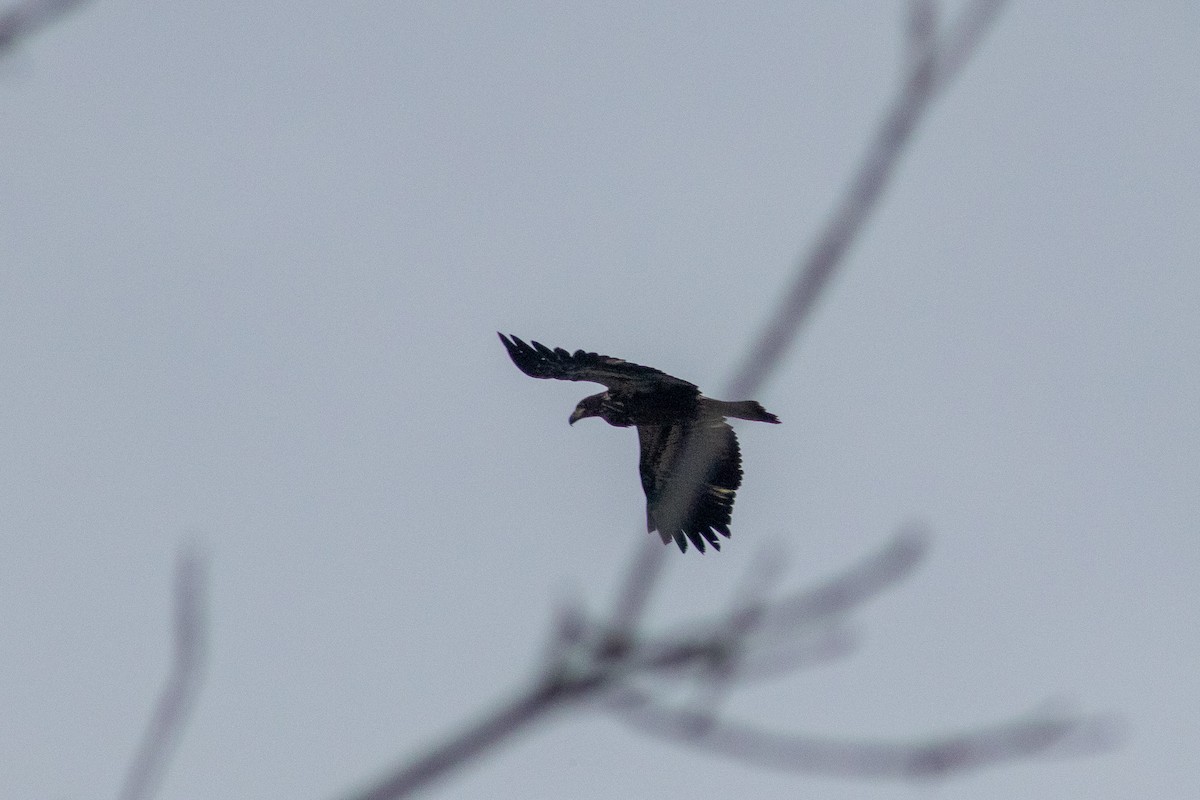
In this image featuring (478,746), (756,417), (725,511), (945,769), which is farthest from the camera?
(725,511)

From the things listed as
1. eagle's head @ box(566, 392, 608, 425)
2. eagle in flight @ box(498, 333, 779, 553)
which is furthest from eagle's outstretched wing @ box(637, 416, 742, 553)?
eagle's head @ box(566, 392, 608, 425)

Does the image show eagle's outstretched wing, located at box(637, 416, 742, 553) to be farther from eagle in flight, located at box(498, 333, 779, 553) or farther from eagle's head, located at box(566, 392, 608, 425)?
eagle's head, located at box(566, 392, 608, 425)

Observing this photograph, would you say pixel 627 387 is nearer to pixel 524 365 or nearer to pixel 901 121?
pixel 524 365

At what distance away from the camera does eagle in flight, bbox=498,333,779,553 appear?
13.1 metres

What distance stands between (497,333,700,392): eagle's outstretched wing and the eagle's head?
0.23 metres

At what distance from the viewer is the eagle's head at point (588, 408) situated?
1397 cm

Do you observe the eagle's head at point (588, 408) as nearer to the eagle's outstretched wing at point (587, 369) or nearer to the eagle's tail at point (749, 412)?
the eagle's outstretched wing at point (587, 369)

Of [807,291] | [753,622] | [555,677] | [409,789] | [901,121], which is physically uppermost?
[901,121]

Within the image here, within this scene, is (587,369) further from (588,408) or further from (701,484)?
(701,484)

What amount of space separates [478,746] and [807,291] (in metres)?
0.71

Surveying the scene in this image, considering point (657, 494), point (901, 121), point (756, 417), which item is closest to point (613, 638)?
point (901, 121)

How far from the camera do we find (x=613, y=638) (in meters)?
1.95

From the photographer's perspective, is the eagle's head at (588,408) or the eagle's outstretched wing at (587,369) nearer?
the eagle's outstretched wing at (587,369)

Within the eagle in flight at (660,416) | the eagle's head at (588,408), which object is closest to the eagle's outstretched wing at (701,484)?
the eagle in flight at (660,416)
